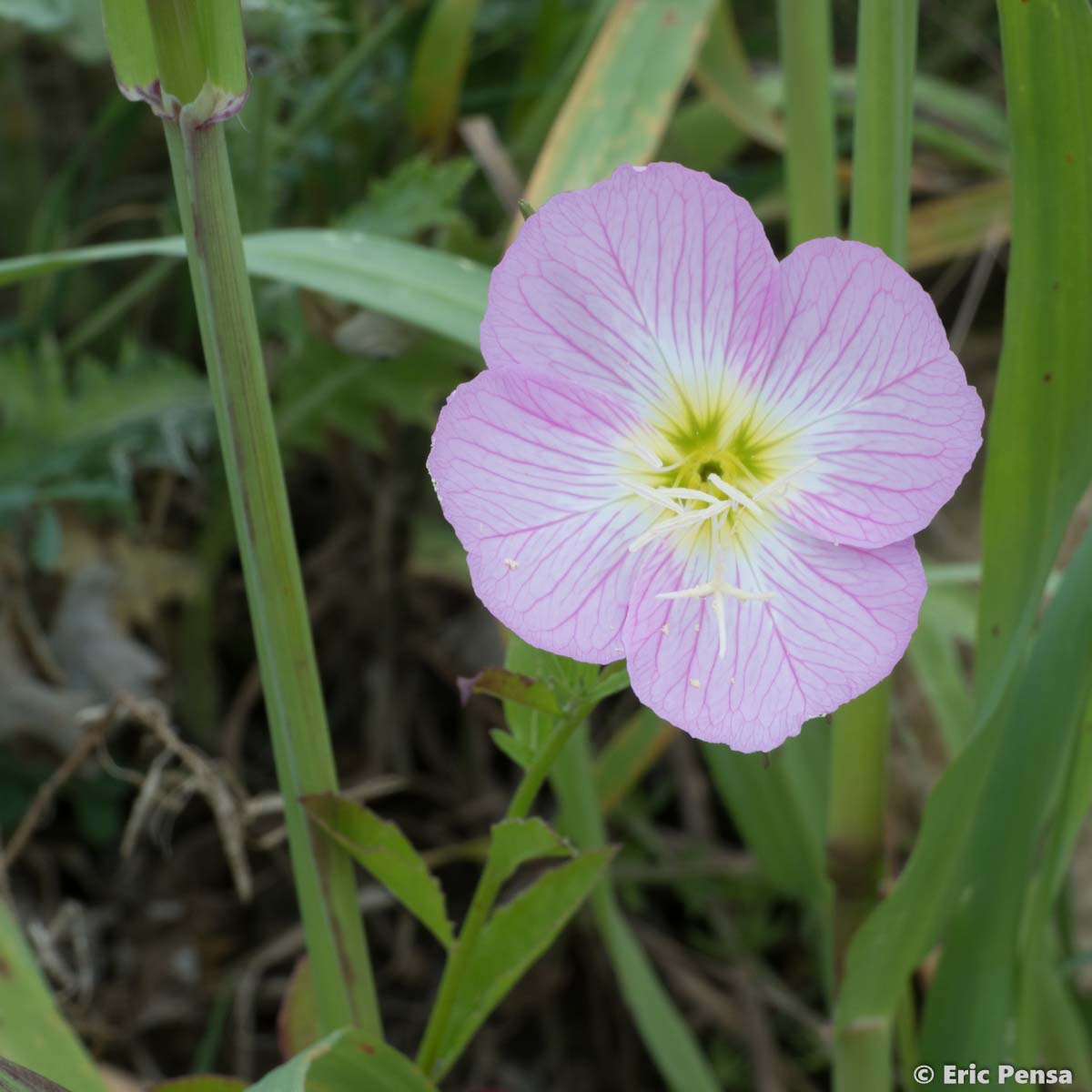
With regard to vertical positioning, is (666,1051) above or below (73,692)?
below

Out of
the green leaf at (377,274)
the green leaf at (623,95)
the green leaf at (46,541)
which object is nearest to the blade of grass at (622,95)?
the green leaf at (623,95)

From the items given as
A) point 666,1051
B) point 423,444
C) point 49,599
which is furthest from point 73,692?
point 666,1051

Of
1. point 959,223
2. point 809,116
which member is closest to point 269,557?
point 809,116

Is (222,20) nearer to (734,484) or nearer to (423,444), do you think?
(734,484)

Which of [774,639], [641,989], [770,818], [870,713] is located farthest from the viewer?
[770,818]

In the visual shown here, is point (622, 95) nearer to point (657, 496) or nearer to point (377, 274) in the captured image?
point (377, 274)

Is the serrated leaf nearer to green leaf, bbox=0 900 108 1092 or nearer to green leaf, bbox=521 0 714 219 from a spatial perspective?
green leaf, bbox=0 900 108 1092

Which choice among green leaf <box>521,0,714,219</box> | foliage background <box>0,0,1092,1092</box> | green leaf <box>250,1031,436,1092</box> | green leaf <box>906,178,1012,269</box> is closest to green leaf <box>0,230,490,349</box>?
foliage background <box>0,0,1092,1092</box>
